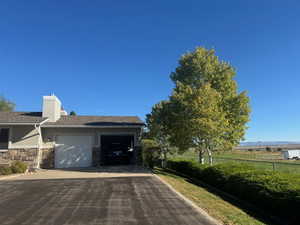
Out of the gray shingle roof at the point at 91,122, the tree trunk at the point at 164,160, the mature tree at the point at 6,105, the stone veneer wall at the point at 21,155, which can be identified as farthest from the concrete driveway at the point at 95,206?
the mature tree at the point at 6,105

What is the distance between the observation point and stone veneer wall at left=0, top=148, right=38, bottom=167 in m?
13.6

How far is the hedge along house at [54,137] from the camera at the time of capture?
543 inches

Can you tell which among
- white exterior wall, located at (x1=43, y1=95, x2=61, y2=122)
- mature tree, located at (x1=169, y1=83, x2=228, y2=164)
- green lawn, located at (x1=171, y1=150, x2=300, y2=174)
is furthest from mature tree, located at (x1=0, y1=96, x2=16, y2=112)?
mature tree, located at (x1=169, y1=83, x2=228, y2=164)

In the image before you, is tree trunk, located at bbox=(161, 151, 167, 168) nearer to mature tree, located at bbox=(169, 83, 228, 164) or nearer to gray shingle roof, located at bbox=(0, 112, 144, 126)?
gray shingle roof, located at bbox=(0, 112, 144, 126)

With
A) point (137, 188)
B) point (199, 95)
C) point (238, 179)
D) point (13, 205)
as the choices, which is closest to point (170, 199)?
point (137, 188)

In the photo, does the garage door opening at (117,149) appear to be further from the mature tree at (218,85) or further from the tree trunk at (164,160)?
the mature tree at (218,85)

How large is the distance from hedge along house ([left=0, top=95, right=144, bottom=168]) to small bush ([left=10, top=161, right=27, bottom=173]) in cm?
114

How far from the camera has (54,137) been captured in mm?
14766

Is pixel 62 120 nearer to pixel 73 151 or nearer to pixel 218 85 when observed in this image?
pixel 73 151

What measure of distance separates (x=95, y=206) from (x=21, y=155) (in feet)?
35.9

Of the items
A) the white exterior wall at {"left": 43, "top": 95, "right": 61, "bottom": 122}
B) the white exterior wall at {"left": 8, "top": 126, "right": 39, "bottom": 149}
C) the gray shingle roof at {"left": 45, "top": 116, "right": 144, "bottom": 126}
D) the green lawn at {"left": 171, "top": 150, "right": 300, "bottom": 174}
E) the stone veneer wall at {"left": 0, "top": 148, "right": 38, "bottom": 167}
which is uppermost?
the white exterior wall at {"left": 43, "top": 95, "right": 61, "bottom": 122}

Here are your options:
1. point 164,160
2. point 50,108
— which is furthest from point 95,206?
point 50,108

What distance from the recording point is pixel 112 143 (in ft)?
63.3

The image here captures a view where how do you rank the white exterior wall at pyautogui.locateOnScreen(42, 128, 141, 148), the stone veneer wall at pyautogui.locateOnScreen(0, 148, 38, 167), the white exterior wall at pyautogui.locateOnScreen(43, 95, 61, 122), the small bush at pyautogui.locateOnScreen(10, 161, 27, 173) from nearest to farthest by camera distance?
1. the small bush at pyautogui.locateOnScreen(10, 161, 27, 173)
2. the stone veneer wall at pyautogui.locateOnScreen(0, 148, 38, 167)
3. the white exterior wall at pyautogui.locateOnScreen(42, 128, 141, 148)
4. the white exterior wall at pyautogui.locateOnScreen(43, 95, 61, 122)
